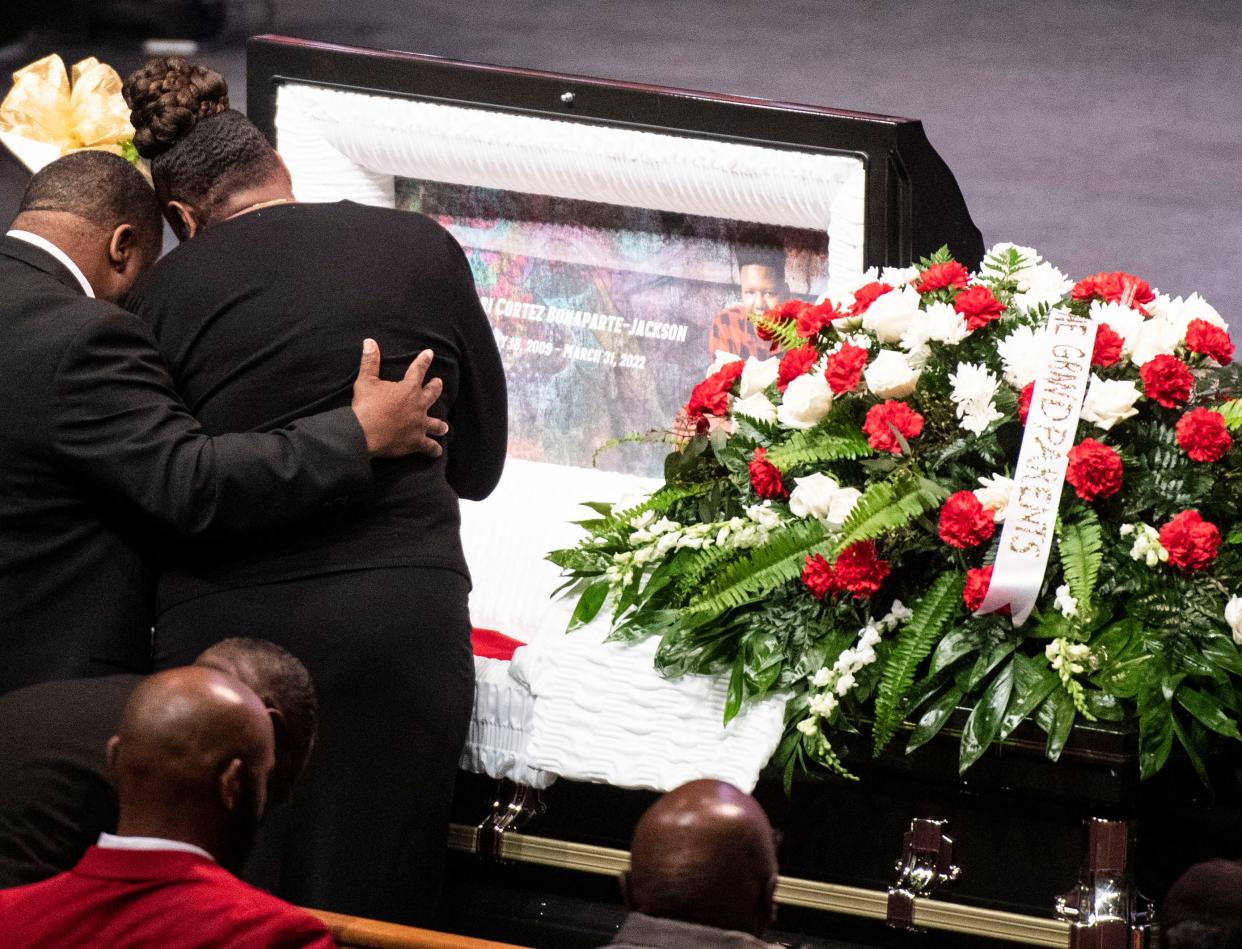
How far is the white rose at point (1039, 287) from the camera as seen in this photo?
2514mm

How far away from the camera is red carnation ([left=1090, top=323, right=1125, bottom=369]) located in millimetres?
2328

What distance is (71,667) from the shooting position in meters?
2.29

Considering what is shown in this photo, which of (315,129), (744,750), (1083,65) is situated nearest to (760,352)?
(315,129)

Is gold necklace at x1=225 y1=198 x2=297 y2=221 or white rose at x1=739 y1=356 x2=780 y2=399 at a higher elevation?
gold necklace at x1=225 y1=198 x2=297 y2=221

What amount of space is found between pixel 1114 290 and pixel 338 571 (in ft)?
3.71

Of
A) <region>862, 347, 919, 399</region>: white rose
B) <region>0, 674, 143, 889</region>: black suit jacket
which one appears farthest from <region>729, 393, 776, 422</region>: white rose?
<region>0, 674, 143, 889</region>: black suit jacket

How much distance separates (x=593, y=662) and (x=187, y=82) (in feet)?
3.29

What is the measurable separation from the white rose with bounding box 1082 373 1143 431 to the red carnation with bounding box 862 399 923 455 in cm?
22

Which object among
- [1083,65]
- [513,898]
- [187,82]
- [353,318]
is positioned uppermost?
[1083,65]

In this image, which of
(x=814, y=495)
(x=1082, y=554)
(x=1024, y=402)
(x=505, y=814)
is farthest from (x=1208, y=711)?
(x=505, y=814)

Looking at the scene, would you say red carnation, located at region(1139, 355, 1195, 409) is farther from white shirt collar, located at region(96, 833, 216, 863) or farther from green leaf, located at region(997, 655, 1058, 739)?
white shirt collar, located at region(96, 833, 216, 863)

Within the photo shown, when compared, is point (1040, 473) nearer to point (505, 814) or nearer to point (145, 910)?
point (505, 814)

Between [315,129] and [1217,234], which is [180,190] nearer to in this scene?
[315,129]

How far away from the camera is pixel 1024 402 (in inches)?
91.6
